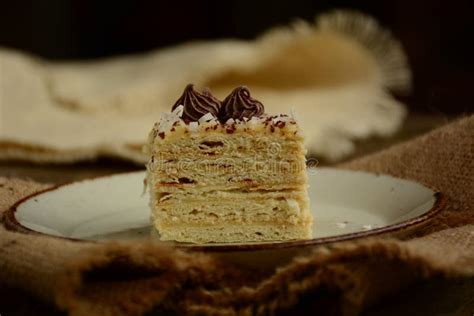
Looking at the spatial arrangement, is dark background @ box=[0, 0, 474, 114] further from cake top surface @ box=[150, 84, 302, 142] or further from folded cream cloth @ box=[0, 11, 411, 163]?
cake top surface @ box=[150, 84, 302, 142]

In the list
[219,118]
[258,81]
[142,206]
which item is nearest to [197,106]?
[219,118]

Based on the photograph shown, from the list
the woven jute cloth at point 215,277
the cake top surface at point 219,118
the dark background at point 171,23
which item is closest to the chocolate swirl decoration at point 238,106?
the cake top surface at point 219,118

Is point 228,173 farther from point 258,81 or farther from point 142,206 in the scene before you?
point 258,81

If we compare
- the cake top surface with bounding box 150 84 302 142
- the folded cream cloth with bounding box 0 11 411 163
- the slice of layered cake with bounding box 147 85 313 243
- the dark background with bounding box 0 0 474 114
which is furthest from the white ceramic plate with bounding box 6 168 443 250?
the dark background with bounding box 0 0 474 114

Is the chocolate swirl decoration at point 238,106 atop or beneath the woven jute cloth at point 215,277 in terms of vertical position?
atop

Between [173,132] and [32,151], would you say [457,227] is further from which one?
[32,151]

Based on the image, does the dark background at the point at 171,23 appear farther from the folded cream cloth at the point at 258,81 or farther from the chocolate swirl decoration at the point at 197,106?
the chocolate swirl decoration at the point at 197,106

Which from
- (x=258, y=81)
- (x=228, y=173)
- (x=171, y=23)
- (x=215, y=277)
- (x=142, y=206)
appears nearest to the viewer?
(x=215, y=277)
